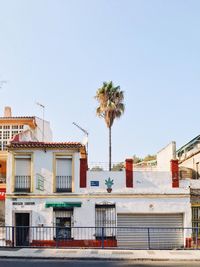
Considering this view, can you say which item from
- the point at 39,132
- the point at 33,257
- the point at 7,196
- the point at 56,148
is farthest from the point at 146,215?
the point at 39,132

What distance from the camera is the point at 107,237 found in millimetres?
24875

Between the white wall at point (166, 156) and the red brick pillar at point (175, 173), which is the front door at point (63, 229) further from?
the white wall at point (166, 156)

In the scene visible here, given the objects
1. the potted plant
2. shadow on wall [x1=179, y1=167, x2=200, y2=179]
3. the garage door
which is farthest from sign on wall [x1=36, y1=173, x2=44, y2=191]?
shadow on wall [x1=179, y1=167, x2=200, y2=179]

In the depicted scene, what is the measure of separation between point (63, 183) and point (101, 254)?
26.7ft

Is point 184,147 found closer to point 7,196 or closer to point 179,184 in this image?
point 179,184

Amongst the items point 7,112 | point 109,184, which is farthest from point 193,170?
point 7,112

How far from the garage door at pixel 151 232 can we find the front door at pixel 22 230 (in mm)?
5217

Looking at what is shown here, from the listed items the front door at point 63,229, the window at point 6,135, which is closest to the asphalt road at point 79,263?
the front door at point 63,229

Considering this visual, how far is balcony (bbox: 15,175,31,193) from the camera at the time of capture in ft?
83.5

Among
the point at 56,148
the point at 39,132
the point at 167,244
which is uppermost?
the point at 39,132

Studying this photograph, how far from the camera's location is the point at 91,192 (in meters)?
25.3

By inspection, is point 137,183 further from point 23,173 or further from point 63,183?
point 23,173

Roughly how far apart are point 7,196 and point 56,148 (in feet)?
13.2

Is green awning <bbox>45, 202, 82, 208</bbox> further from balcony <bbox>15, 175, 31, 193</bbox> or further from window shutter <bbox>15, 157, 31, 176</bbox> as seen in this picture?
window shutter <bbox>15, 157, 31, 176</bbox>
